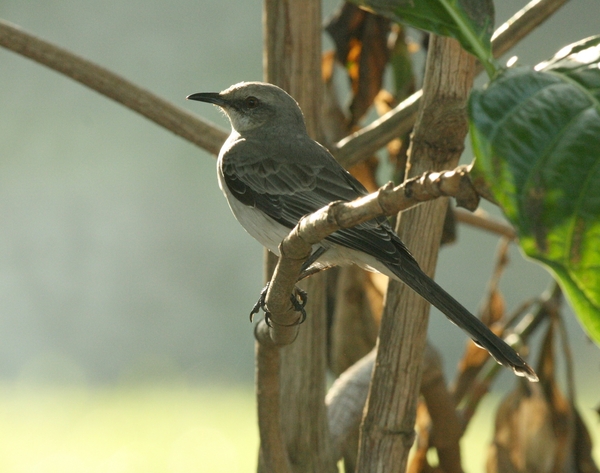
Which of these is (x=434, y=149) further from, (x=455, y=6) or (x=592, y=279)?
(x=592, y=279)

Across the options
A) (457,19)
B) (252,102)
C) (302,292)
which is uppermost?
(252,102)

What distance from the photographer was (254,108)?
2.55 meters

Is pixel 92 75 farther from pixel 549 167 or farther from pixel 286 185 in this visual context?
pixel 549 167

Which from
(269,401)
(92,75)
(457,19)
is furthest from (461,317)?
(92,75)

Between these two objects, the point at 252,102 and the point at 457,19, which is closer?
the point at 457,19

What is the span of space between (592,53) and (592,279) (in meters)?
0.36

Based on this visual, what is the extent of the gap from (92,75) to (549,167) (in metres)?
1.52

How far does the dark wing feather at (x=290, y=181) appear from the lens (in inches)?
82.6

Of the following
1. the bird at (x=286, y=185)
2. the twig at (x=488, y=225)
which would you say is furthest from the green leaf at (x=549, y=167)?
the twig at (x=488, y=225)

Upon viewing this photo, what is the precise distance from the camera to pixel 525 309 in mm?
2906

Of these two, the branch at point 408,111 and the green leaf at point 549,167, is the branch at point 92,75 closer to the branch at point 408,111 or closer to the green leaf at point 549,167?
the branch at point 408,111

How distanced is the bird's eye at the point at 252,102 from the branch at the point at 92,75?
0.50m

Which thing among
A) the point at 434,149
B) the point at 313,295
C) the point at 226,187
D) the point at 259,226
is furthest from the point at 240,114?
the point at 434,149

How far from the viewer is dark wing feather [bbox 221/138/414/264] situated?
6.88ft
